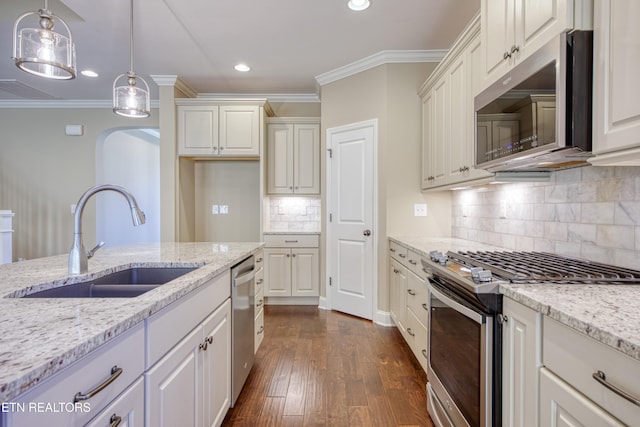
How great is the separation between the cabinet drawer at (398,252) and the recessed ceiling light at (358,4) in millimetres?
1955

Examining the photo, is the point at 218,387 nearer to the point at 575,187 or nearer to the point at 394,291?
the point at 394,291

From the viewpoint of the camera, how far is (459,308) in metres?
1.38

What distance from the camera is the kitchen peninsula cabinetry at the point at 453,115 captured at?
7.04 feet

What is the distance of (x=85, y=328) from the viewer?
0.73 metres

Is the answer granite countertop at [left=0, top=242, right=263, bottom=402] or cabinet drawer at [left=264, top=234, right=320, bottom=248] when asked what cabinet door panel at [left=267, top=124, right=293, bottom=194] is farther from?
granite countertop at [left=0, top=242, right=263, bottom=402]

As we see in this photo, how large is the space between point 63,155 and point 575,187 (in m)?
6.08

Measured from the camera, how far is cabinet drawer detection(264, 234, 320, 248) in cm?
393

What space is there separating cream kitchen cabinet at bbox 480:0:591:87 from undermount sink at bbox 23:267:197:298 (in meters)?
1.92

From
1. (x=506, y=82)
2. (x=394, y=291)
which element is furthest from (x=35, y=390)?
(x=394, y=291)

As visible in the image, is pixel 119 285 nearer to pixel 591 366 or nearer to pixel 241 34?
pixel 591 366

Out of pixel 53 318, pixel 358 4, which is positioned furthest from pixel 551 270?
pixel 358 4

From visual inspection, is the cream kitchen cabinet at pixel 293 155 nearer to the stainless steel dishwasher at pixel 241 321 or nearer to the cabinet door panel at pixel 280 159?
the cabinet door panel at pixel 280 159

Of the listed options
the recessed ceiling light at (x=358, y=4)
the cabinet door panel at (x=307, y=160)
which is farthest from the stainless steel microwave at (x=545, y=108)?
the cabinet door panel at (x=307, y=160)

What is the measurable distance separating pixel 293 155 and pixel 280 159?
0.59 ft
